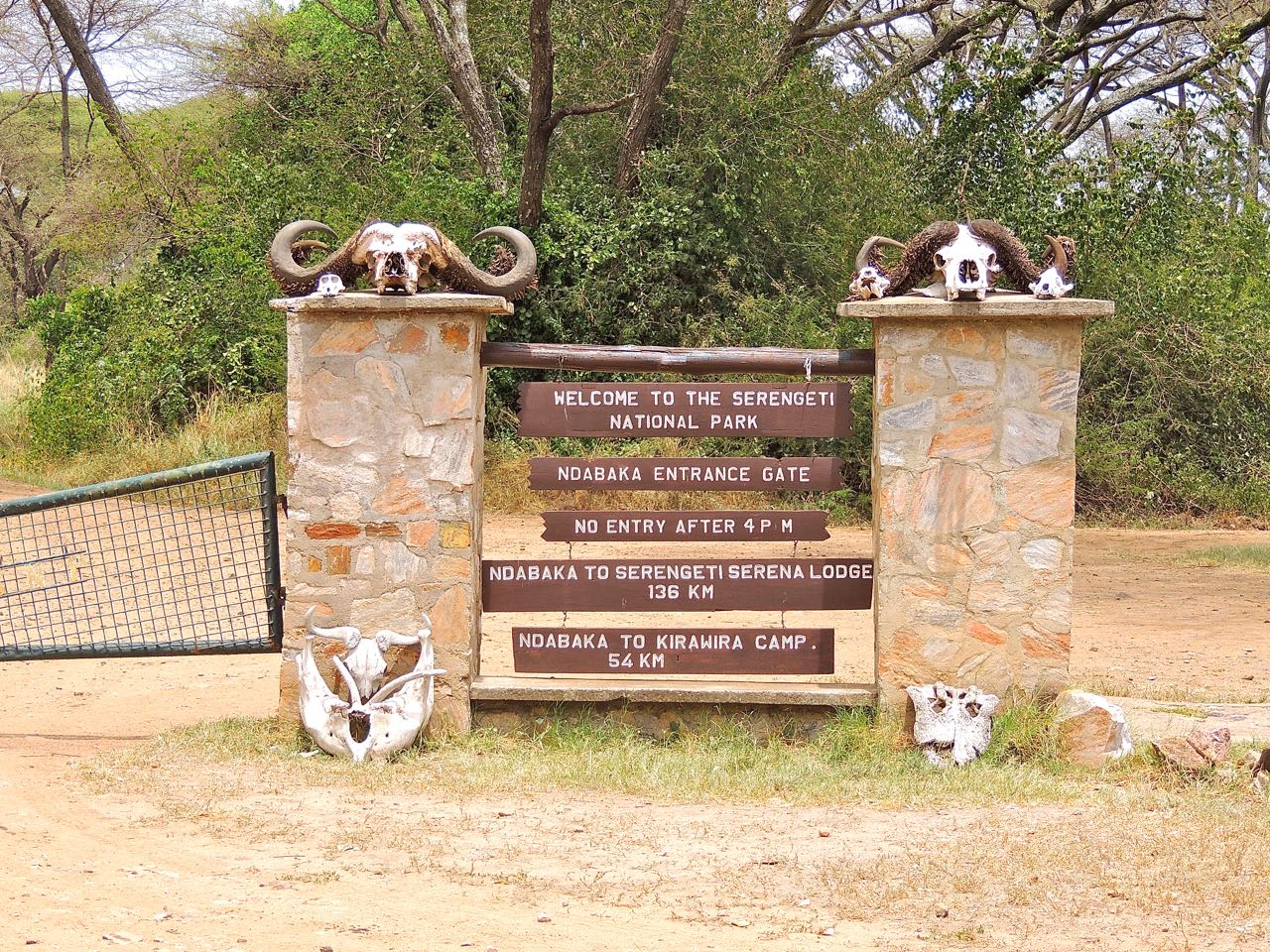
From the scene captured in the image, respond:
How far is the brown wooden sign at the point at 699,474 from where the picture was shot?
22.4 ft

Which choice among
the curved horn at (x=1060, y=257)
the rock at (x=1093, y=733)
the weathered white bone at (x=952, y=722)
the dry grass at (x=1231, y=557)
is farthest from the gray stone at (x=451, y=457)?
the dry grass at (x=1231, y=557)

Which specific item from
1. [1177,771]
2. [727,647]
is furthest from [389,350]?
[1177,771]

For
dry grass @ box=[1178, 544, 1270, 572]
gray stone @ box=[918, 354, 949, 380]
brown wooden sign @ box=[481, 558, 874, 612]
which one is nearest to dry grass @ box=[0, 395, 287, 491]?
dry grass @ box=[1178, 544, 1270, 572]

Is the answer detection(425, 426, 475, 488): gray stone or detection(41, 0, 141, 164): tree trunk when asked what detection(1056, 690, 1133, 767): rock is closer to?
detection(425, 426, 475, 488): gray stone

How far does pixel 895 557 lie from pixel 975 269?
4.22ft

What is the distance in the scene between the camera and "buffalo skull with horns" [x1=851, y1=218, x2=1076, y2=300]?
6578 mm

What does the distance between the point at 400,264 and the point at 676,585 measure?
72.9 inches

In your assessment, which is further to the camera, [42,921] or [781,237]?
[781,237]

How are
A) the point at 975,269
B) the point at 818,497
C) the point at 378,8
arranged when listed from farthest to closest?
the point at 378,8, the point at 818,497, the point at 975,269

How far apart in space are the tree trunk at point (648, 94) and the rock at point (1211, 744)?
11.0 meters

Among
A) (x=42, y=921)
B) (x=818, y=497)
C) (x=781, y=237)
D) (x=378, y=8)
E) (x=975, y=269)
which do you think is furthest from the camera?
(x=378, y=8)

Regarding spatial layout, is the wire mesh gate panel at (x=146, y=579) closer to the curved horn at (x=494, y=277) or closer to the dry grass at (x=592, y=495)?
the curved horn at (x=494, y=277)

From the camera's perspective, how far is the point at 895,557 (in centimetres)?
671

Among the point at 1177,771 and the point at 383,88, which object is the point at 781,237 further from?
the point at 1177,771
